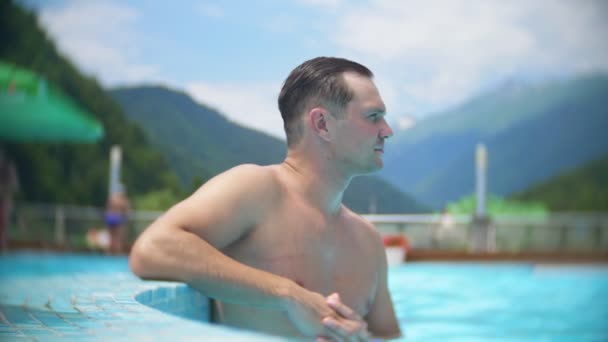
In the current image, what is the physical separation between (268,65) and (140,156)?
395 inches

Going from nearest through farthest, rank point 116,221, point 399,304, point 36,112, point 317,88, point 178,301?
point 317,88 < point 178,301 < point 399,304 < point 116,221 < point 36,112

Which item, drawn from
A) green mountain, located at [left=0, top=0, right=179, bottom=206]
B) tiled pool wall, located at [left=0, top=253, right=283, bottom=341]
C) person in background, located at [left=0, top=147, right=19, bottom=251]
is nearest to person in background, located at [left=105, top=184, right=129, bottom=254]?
person in background, located at [left=0, top=147, right=19, bottom=251]

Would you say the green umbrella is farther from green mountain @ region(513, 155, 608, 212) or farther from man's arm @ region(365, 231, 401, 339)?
green mountain @ region(513, 155, 608, 212)

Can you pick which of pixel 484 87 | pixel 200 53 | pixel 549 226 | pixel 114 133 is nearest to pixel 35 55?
pixel 114 133

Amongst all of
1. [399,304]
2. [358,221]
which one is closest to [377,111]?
[358,221]

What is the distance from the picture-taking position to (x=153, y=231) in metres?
1.02

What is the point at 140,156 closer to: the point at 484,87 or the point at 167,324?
Result: the point at 484,87

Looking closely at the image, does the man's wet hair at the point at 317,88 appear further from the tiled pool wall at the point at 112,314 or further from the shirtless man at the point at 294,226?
the tiled pool wall at the point at 112,314

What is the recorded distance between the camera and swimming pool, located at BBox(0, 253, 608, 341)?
89cm

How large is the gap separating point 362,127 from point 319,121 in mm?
69

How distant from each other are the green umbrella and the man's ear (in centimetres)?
752

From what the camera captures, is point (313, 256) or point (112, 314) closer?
point (112, 314)

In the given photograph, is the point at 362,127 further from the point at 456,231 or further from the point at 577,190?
the point at 577,190

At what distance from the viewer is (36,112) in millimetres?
8125
